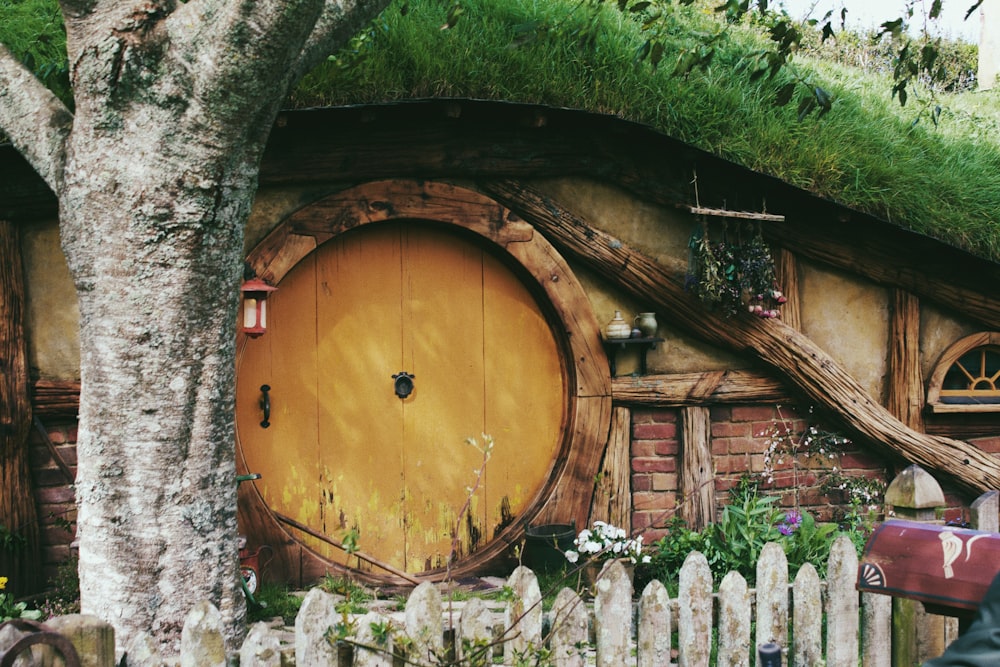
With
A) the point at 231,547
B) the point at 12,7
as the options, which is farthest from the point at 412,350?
the point at 12,7

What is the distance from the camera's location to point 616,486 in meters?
4.91

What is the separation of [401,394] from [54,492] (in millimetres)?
1949

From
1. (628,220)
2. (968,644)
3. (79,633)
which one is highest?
(628,220)

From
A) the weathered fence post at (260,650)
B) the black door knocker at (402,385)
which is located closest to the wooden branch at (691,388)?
the black door knocker at (402,385)

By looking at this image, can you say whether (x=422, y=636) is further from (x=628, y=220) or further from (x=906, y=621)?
(x=628, y=220)

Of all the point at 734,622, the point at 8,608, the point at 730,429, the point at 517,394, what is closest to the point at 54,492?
the point at 8,608

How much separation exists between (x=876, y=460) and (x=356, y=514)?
3305mm

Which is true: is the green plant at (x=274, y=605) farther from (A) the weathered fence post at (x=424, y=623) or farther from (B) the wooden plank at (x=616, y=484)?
(A) the weathered fence post at (x=424, y=623)

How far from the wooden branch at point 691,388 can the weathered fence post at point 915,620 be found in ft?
6.34

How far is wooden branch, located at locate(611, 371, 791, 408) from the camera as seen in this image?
4934mm

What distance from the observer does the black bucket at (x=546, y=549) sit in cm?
457

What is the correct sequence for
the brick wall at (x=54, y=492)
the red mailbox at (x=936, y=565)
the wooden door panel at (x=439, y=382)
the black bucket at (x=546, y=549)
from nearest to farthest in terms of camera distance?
the red mailbox at (x=936, y=565) < the brick wall at (x=54, y=492) < the black bucket at (x=546, y=549) < the wooden door panel at (x=439, y=382)

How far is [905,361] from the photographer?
515 centimetres

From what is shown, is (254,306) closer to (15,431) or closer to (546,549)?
(15,431)
